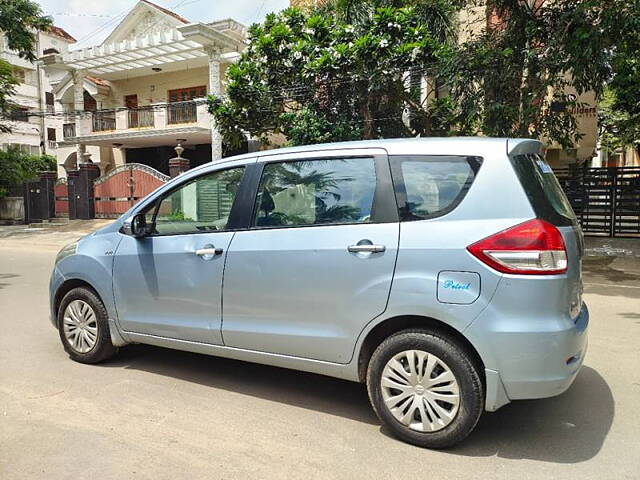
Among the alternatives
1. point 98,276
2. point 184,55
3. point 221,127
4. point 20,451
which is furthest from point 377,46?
point 184,55

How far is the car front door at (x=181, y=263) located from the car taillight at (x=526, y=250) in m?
1.82

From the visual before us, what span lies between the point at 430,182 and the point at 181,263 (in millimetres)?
1938

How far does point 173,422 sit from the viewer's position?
3502 mm

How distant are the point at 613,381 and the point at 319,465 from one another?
268 centimetres

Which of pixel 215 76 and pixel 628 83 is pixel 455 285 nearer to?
pixel 628 83

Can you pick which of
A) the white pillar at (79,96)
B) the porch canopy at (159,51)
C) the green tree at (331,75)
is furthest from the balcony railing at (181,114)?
the green tree at (331,75)

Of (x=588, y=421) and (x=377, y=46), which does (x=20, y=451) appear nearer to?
(x=588, y=421)

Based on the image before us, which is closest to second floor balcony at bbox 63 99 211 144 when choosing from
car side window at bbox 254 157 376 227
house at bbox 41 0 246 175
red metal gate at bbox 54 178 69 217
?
house at bbox 41 0 246 175

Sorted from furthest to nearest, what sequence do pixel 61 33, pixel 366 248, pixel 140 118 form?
pixel 61 33 < pixel 140 118 < pixel 366 248

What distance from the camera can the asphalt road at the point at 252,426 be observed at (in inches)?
115

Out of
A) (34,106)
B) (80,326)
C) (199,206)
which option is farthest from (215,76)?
(34,106)

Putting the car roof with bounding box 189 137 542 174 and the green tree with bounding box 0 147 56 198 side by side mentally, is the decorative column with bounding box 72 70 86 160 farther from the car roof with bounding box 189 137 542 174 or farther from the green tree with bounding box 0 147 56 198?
the car roof with bounding box 189 137 542 174

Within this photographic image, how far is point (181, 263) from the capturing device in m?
3.99

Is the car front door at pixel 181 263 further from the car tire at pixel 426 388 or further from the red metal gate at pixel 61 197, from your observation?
the red metal gate at pixel 61 197
